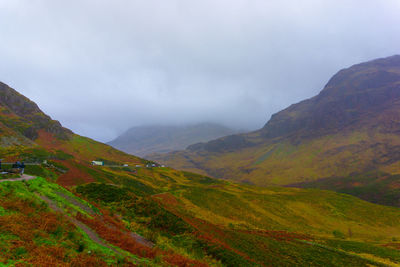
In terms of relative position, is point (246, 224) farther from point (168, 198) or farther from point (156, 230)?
point (156, 230)

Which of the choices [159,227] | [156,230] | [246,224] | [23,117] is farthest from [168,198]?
[23,117]

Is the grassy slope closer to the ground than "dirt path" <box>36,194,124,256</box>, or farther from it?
closer to the ground

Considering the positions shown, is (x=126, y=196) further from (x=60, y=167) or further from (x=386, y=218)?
(x=386, y=218)

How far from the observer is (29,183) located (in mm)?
17781

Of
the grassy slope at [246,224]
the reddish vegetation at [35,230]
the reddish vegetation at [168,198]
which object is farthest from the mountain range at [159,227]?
the reddish vegetation at [168,198]

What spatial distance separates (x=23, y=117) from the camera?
134 m

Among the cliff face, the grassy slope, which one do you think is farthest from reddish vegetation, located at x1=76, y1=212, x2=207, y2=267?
the cliff face

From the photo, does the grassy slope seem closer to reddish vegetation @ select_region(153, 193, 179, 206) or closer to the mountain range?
the mountain range

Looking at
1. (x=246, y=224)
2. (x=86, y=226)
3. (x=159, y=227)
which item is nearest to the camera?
(x=86, y=226)

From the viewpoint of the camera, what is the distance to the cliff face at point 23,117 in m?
117

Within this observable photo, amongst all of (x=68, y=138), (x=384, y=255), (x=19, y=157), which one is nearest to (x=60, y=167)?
(x=19, y=157)

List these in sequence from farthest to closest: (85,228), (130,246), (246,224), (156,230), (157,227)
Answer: (246,224) < (157,227) < (156,230) < (85,228) < (130,246)

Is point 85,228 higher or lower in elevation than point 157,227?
higher

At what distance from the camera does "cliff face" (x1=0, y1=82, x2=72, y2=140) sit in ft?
384
